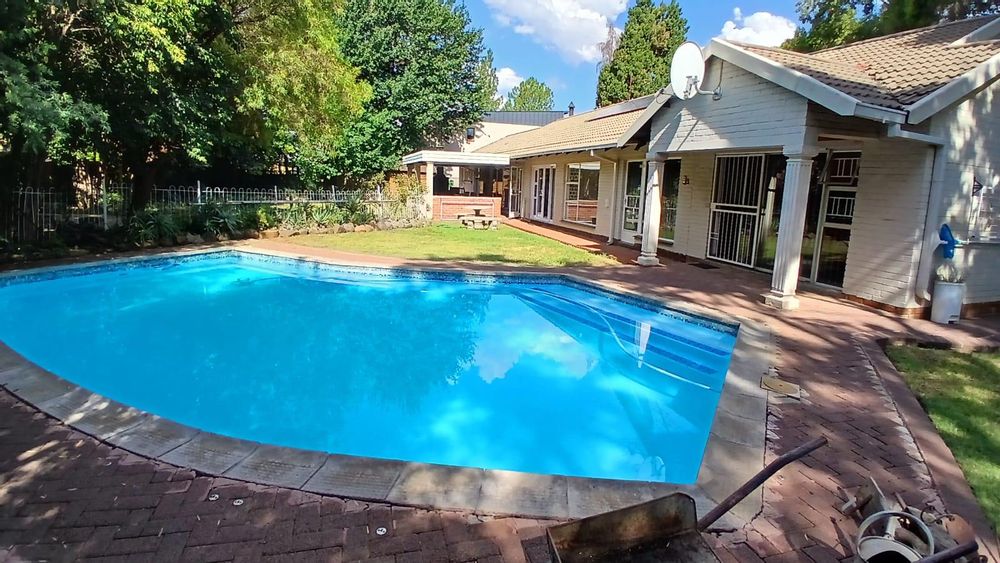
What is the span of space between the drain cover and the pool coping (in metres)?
0.53

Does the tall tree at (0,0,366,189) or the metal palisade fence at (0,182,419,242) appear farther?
the metal palisade fence at (0,182,419,242)

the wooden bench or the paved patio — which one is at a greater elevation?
the wooden bench

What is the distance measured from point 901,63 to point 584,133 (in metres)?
9.96

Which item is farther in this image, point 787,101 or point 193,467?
point 787,101

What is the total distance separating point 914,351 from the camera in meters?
6.36

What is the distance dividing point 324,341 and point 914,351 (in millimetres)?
7362

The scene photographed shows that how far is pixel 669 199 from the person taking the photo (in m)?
13.5

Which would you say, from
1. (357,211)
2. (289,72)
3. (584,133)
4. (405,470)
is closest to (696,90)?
(584,133)

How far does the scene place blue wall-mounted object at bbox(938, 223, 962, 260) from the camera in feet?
24.4

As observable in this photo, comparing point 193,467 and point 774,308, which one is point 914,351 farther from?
point 193,467

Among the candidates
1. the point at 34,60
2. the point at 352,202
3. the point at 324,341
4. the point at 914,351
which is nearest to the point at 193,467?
the point at 324,341

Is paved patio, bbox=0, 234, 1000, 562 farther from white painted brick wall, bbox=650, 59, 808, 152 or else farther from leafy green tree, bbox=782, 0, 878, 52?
leafy green tree, bbox=782, 0, 878, 52

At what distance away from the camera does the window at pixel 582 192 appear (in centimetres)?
1792

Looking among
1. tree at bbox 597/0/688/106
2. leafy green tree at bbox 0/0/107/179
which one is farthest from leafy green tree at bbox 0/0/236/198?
tree at bbox 597/0/688/106
